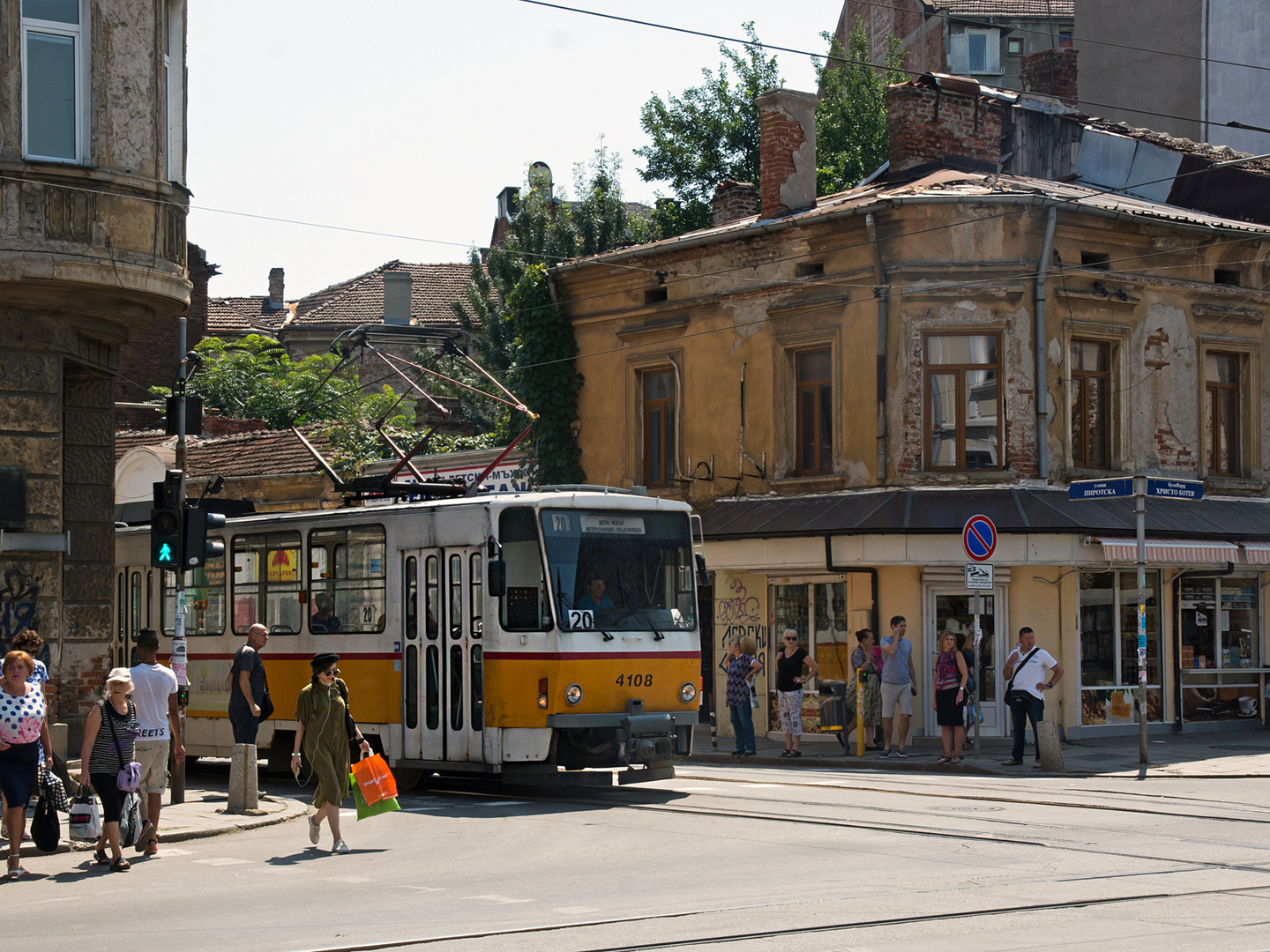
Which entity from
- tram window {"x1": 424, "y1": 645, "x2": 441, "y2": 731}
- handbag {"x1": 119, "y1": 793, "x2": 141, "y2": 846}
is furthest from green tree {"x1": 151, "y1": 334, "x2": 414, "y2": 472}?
handbag {"x1": 119, "y1": 793, "x2": 141, "y2": 846}

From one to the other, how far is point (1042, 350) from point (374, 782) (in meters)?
14.7

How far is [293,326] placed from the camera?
60.3 metres

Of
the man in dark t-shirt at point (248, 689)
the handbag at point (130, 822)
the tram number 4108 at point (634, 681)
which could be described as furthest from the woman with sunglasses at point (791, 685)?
the handbag at point (130, 822)

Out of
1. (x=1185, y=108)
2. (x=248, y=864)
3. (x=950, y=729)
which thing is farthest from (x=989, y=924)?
(x=1185, y=108)

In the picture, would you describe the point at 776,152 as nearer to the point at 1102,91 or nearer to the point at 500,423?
the point at 500,423

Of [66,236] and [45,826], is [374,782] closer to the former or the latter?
[45,826]

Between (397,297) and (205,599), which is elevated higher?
(397,297)

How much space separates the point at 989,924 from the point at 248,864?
19.5 feet

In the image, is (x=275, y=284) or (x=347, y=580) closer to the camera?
(x=347, y=580)

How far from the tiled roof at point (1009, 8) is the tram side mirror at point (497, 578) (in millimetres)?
48892

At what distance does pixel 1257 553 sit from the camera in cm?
2434

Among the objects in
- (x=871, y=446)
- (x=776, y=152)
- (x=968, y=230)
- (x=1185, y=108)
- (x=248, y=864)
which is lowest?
(x=248, y=864)

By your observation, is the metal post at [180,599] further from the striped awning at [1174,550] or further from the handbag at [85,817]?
the striped awning at [1174,550]

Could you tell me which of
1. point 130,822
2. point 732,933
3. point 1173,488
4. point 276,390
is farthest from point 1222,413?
point 276,390
